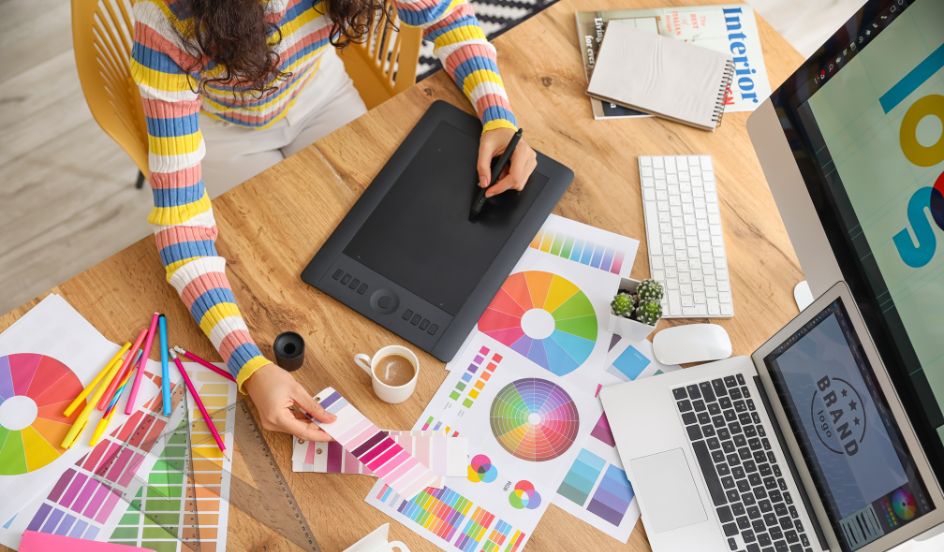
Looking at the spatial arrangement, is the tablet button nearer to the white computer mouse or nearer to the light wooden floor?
the white computer mouse

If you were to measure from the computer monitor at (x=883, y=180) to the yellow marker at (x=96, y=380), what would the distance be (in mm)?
971

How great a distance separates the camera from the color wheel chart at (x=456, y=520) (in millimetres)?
1047

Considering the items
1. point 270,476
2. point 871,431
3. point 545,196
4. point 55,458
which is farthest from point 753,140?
point 55,458

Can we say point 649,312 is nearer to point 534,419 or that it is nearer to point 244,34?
point 534,419

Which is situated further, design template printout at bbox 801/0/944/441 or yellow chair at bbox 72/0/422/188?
yellow chair at bbox 72/0/422/188

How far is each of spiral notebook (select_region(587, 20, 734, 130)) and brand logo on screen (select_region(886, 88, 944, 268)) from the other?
0.44 meters

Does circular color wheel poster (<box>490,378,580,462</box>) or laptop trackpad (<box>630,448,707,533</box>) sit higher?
circular color wheel poster (<box>490,378,580,462</box>)

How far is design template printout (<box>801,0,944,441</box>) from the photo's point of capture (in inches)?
34.7

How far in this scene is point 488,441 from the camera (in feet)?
3.64

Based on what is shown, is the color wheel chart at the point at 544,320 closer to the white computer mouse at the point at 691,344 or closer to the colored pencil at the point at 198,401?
the white computer mouse at the point at 691,344

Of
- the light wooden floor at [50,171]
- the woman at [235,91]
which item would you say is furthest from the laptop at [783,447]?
the light wooden floor at [50,171]

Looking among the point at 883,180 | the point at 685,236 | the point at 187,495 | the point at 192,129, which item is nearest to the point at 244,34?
the point at 192,129

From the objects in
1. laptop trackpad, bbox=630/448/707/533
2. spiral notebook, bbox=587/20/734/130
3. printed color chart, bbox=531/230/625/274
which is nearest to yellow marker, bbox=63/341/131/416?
printed color chart, bbox=531/230/625/274

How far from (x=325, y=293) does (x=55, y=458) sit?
1.40 feet
